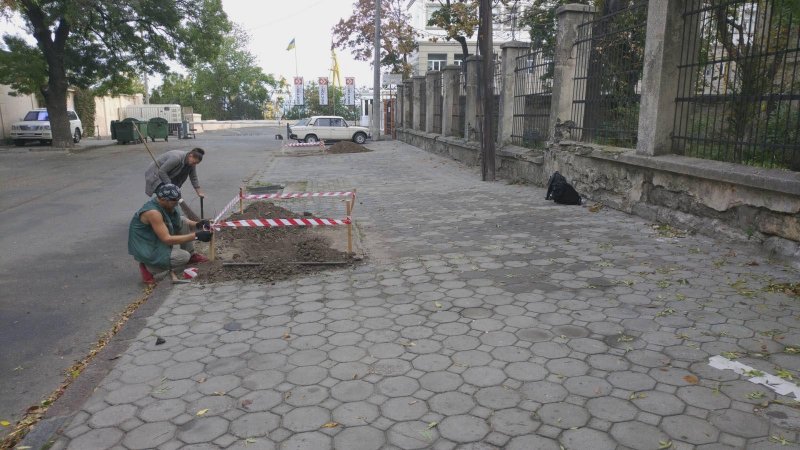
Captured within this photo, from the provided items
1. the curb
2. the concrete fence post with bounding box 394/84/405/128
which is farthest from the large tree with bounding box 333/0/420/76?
the curb

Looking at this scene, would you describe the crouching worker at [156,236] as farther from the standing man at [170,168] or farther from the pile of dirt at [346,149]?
the pile of dirt at [346,149]

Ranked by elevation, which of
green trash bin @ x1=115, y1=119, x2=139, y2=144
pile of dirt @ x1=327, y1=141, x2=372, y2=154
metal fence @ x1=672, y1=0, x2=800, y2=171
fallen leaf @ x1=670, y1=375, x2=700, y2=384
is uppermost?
metal fence @ x1=672, y1=0, x2=800, y2=171

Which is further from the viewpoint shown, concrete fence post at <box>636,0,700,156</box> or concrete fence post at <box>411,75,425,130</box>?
concrete fence post at <box>411,75,425,130</box>

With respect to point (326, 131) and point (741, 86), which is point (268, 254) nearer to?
point (741, 86)

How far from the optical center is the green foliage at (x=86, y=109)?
37.1 m

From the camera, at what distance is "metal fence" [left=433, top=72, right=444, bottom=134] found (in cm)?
2088

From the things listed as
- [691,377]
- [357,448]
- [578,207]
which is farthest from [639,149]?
[357,448]

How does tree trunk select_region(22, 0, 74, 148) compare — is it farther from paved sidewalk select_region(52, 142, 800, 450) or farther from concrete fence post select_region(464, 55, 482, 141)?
paved sidewalk select_region(52, 142, 800, 450)

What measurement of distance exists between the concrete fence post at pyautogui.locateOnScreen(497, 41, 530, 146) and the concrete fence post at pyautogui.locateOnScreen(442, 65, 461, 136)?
4.79 meters

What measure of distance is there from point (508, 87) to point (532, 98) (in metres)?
1.19

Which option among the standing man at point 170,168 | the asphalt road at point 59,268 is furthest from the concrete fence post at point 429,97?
the standing man at point 170,168

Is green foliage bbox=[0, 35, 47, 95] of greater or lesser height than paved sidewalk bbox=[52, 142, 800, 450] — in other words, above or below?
above

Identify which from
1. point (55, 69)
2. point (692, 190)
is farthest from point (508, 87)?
point (55, 69)

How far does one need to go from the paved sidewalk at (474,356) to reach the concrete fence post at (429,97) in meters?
15.6
